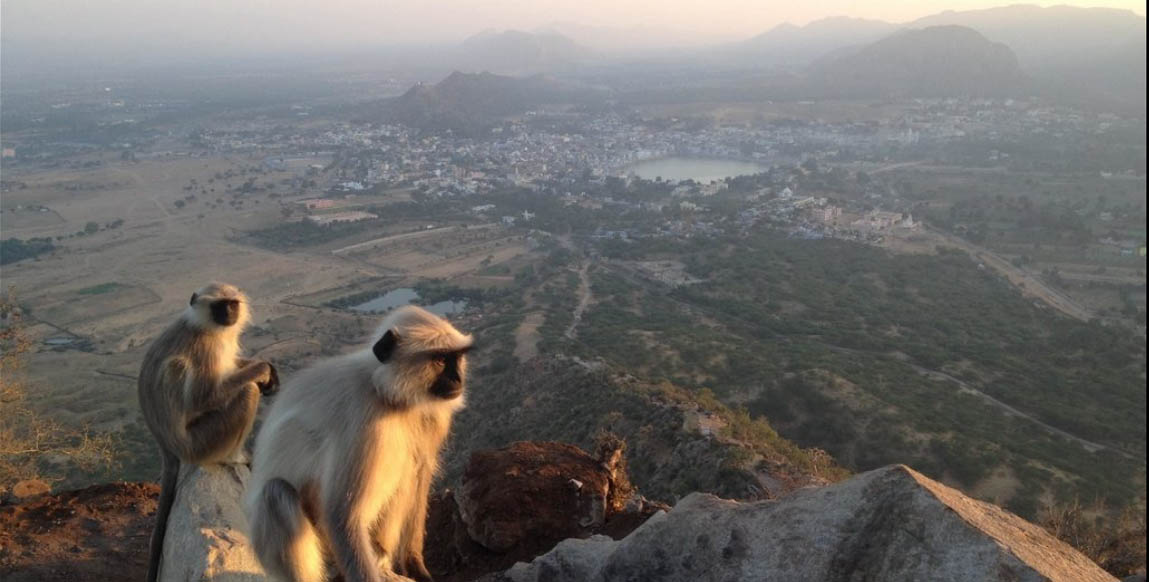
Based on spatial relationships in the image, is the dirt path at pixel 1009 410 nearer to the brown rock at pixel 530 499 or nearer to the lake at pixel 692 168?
the brown rock at pixel 530 499

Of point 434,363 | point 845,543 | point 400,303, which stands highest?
point 434,363

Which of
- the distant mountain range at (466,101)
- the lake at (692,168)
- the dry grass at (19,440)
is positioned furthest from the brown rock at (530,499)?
the distant mountain range at (466,101)

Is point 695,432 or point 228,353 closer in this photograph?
point 228,353

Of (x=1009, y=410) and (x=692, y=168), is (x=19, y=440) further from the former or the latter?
(x=692, y=168)

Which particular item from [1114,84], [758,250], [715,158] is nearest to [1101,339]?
[758,250]

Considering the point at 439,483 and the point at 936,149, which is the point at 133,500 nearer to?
the point at 439,483

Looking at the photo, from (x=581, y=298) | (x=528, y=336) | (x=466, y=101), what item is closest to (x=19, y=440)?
(x=528, y=336)
